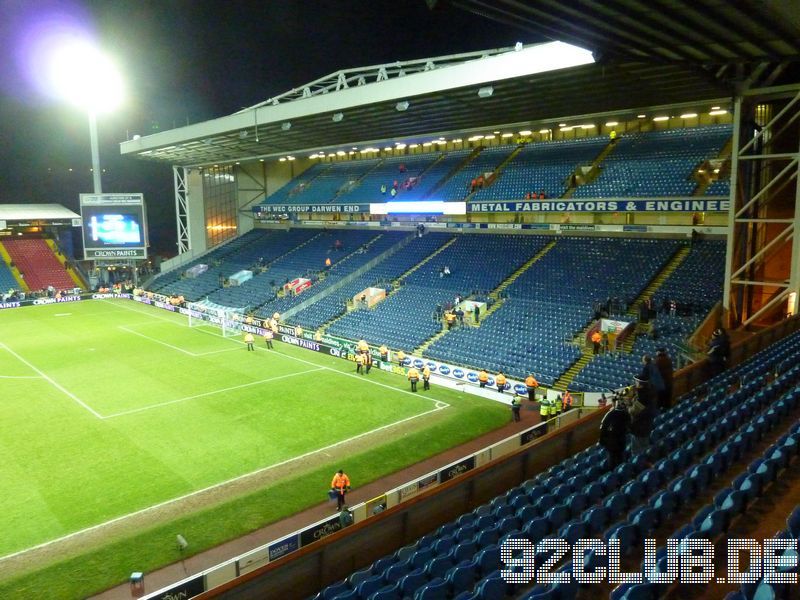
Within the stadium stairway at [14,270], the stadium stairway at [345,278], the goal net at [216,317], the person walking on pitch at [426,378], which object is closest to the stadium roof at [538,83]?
the stadium stairway at [345,278]

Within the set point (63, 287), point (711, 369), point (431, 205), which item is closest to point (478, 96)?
point (431, 205)

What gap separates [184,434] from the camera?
17656mm

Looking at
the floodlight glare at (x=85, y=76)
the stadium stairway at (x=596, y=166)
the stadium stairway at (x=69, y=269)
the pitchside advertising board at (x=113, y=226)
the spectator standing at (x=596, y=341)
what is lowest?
the spectator standing at (x=596, y=341)

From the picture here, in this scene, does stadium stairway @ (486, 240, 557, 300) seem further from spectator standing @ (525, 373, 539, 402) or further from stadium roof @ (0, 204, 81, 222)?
stadium roof @ (0, 204, 81, 222)

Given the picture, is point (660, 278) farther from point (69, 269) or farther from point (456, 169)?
point (69, 269)

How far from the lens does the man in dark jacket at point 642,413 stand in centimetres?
891

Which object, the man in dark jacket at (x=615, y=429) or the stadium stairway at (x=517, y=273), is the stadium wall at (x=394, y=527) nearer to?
the man in dark jacket at (x=615, y=429)

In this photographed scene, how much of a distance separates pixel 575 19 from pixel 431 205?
21806mm

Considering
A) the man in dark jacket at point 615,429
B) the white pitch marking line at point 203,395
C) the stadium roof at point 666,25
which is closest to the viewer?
the man in dark jacket at point 615,429

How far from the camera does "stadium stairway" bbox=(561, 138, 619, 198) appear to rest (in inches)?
1166

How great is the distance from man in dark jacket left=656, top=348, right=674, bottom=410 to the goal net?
2684 cm

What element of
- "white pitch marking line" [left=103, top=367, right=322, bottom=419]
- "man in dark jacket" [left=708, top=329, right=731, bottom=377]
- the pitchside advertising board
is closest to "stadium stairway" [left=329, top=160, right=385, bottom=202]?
the pitchside advertising board

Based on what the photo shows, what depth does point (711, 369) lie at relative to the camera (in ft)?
44.7

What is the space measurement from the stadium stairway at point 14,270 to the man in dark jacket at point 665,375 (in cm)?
5175
